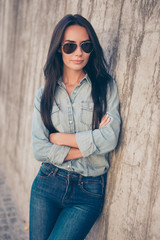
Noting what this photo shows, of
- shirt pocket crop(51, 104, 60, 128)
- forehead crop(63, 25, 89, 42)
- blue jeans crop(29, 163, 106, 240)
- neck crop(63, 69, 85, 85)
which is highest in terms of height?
forehead crop(63, 25, 89, 42)

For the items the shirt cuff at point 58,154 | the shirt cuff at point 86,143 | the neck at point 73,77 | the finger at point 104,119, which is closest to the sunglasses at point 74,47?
the neck at point 73,77

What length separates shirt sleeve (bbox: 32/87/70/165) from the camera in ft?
7.04

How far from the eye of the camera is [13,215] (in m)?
4.16

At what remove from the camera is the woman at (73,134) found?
81.0 inches

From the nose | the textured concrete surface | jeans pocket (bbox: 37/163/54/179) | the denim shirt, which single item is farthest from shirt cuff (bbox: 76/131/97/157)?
the textured concrete surface

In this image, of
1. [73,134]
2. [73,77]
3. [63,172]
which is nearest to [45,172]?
[63,172]

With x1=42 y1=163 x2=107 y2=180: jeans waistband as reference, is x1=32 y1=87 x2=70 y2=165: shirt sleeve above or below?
above

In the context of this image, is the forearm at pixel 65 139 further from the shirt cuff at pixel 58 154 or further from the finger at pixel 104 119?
the finger at pixel 104 119

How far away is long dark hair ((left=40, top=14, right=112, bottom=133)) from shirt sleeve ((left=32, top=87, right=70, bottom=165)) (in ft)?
0.22

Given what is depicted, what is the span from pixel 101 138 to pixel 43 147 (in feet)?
1.77

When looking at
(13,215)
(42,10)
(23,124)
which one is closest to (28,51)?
(42,10)

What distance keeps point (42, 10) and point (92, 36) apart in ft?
6.73

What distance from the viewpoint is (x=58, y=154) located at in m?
2.15

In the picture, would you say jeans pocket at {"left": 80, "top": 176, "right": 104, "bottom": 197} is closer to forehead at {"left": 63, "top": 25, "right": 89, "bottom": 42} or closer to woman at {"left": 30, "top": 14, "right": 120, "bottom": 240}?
woman at {"left": 30, "top": 14, "right": 120, "bottom": 240}
